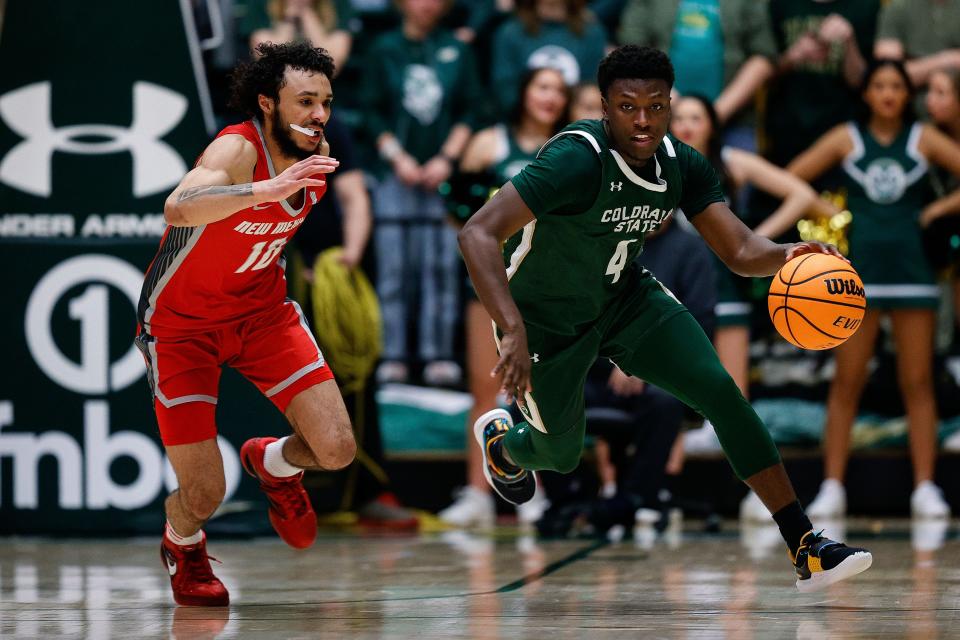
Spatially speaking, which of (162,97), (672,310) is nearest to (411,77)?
(162,97)

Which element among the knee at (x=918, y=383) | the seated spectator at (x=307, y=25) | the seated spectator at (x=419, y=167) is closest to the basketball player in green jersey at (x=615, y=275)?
the knee at (x=918, y=383)

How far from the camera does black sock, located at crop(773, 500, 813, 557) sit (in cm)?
573

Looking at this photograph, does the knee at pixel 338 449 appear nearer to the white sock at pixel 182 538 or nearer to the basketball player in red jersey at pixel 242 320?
the basketball player in red jersey at pixel 242 320

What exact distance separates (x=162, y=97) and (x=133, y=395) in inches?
68.0

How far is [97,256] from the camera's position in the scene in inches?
344

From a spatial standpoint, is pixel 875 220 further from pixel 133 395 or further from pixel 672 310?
pixel 133 395

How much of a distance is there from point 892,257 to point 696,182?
369cm

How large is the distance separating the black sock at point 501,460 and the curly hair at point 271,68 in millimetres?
1905

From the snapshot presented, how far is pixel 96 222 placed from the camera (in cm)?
876

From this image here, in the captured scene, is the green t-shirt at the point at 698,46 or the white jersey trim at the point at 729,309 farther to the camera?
the green t-shirt at the point at 698,46

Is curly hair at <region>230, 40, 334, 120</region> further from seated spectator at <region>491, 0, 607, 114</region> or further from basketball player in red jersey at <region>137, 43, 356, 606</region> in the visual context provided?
seated spectator at <region>491, 0, 607, 114</region>

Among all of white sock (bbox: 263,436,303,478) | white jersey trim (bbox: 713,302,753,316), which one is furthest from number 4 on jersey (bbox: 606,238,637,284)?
white jersey trim (bbox: 713,302,753,316)

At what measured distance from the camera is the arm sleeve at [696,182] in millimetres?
6129

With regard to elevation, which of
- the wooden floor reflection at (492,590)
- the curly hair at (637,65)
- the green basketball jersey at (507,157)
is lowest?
the wooden floor reflection at (492,590)
